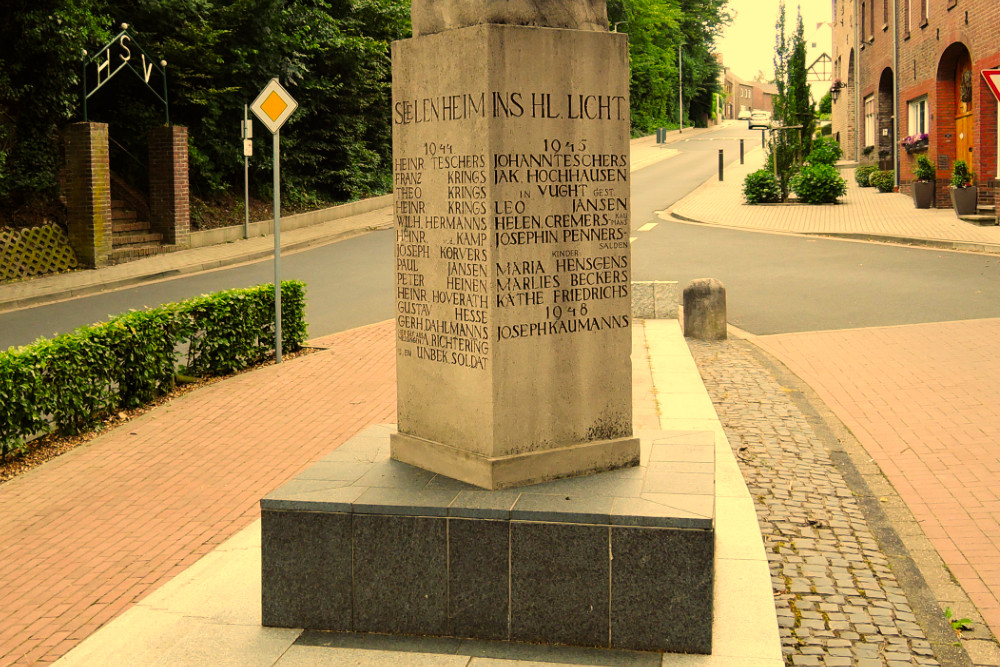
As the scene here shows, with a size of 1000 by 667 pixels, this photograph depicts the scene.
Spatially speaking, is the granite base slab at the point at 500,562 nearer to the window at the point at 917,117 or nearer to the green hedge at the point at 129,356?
the green hedge at the point at 129,356

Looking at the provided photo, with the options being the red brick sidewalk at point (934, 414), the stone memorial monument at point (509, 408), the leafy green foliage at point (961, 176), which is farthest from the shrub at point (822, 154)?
the stone memorial monument at point (509, 408)

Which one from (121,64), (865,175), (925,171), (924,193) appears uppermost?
(121,64)

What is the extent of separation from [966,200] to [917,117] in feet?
27.4

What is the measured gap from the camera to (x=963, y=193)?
24609 millimetres

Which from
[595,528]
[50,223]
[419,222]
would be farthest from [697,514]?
[50,223]

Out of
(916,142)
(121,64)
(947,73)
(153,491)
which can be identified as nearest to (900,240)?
(947,73)

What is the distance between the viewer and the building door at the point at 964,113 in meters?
26.4

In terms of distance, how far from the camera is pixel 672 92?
92.9 metres

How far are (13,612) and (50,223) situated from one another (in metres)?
19.0

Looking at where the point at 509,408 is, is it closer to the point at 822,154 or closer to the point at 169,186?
the point at 169,186

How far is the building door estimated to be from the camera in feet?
86.5

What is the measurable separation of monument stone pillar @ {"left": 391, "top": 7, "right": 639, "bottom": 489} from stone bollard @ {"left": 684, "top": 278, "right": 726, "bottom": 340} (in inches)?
317

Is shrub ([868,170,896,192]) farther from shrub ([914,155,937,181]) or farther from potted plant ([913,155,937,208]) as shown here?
potted plant ([913,155,937,208])

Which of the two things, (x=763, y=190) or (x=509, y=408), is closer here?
(x=509, y=408)
